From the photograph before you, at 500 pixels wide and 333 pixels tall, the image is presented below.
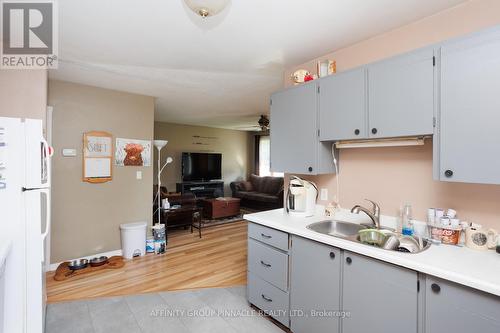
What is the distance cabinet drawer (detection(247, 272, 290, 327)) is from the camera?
78.8 inches

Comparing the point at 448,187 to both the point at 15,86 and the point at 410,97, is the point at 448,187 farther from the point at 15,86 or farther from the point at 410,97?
the point at 15,86

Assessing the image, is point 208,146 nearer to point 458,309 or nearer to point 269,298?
point 269,298

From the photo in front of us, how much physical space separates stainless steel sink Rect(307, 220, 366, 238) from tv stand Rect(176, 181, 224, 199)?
16.9ft

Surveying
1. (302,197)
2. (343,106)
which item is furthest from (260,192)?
(343,106)

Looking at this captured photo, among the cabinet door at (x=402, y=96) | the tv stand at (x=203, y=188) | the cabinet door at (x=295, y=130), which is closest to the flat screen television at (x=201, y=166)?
the tv stand at (x=203, y=188)

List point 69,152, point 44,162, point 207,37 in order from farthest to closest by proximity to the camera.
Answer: point 69,152 < point 207,37 < point 44,162

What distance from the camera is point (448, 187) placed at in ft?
5.51

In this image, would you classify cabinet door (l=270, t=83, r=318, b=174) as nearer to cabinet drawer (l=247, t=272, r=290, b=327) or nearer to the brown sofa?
cabinet drawer (l=247, t=272, r=290, b=327)

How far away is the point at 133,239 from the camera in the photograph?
11.6 ft

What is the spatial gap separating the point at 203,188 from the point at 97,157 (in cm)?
390

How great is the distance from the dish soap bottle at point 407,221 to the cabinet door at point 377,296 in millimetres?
518

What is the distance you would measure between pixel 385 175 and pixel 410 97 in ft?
2.23

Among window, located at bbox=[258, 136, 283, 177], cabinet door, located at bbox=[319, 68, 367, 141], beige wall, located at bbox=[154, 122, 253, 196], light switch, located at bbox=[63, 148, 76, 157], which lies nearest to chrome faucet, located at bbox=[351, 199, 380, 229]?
cabinet door, located at bbox=[319, 68, 367, 141]

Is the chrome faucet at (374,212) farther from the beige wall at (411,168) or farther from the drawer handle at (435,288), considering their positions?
the drawer handle at (435,288)
